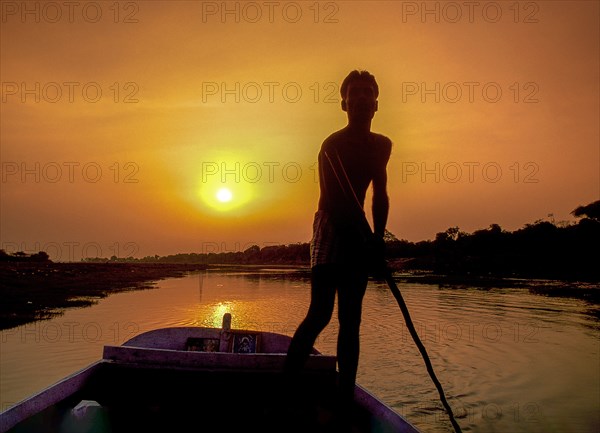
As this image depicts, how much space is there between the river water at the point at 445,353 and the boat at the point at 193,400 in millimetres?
5553

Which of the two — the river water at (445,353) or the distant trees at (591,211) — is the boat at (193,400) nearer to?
the river water at (445,353)

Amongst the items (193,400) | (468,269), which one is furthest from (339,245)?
(468,269)

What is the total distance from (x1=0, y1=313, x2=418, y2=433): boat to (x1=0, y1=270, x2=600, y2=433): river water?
5.55m

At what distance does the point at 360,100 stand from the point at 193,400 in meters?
3.11

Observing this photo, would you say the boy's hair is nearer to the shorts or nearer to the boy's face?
the boy's face

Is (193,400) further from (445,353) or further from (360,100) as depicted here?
(445,353)

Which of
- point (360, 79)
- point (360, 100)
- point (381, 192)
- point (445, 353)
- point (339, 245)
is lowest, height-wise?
point (445, 353)

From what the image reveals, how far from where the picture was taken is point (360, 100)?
399cm

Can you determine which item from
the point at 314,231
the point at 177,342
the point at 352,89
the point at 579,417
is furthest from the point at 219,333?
the point at 579,417

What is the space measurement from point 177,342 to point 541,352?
13.8 meters

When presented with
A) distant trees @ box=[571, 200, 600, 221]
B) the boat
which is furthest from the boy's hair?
distant trees @ box=[571, 200, 600, 221]

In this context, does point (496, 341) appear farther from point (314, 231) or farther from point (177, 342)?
point (314, 231)

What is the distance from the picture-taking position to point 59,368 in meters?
14.3

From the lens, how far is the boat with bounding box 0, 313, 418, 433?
13.3ft
